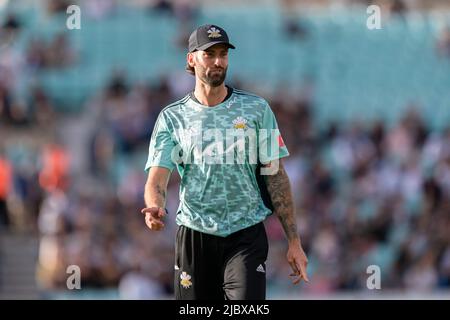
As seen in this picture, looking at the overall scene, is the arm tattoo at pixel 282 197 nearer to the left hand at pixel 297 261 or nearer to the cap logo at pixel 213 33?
the left hand at pixel 297 261

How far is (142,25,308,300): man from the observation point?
20.2 ft

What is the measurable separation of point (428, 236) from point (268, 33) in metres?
4.23

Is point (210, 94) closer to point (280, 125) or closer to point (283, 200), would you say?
point (283, 200)

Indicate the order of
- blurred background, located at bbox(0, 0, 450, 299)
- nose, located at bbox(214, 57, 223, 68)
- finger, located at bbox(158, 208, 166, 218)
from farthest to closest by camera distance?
blurred background, located at bbox(0, 0, 450, 299)
nose, located at bbox(214, 57, 223, 68)
finger, located at bbox(158, 208, 166, 218)

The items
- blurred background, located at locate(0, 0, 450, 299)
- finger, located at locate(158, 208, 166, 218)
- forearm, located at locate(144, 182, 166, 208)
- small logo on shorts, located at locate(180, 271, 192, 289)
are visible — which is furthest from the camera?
blurred background, located at locate(0, 0, 450, 299)

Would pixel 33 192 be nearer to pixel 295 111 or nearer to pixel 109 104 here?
pixel 109 104

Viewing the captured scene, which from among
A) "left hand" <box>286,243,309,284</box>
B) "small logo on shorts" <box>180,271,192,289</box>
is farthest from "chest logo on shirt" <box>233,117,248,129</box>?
"small logo on shorts" <box>180,271,192,289</box>

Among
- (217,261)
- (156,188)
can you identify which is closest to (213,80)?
(156,188)

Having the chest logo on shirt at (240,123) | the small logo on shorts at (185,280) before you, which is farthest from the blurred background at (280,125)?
the chest logo on shirt at (240,123)

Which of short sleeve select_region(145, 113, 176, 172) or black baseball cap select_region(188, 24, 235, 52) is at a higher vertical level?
black baseball cap select_region(188, 24, 235, 52)

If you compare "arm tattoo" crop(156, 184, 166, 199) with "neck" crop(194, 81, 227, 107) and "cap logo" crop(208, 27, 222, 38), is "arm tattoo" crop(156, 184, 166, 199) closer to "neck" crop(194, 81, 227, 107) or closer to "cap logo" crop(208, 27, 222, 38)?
"neck" crop(194, 81, 227, 107)

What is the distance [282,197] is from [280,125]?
29.9ft

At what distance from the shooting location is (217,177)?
619 cm

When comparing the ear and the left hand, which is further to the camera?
the ear
